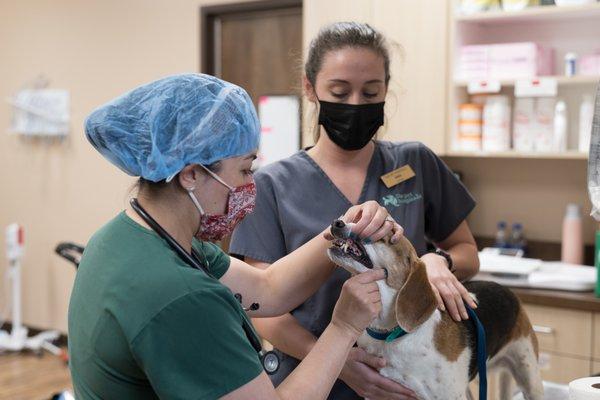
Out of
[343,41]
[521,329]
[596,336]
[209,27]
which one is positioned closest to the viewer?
[343,41]

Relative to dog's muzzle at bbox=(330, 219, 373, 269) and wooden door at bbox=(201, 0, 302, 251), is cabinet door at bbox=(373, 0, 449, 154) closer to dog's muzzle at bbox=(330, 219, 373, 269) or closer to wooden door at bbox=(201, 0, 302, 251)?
wooden door at bbox=(201, 0, 302, 251)

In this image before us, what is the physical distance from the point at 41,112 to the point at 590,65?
11.6ft

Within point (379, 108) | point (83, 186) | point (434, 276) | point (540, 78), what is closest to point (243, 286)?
point (434, 276)

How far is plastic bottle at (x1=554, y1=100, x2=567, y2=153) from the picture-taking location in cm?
302

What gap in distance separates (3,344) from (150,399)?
423cm

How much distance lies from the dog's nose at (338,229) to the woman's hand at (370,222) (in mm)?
21

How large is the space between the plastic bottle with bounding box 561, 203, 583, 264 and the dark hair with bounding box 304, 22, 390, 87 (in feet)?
5.63

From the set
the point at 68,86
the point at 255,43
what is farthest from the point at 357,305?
the point at 68,86

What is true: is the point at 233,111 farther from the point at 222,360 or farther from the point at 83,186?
the point at 83,186

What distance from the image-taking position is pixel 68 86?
16.2 feet

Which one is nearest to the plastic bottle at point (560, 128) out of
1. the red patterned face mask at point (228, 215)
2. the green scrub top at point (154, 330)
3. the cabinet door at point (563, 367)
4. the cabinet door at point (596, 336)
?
the cabinet door at point (596, 336)

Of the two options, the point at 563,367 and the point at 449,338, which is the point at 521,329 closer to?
the point at 449,338

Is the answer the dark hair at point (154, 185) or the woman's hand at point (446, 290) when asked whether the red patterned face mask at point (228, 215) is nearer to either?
the dark hair at point (154, 185)

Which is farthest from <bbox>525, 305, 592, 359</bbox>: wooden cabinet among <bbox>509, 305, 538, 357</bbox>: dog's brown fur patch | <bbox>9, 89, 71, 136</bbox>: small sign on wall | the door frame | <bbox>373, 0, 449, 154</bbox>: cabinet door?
<bbox>9, 89, 71, 136</bbox>: small sign on wall
